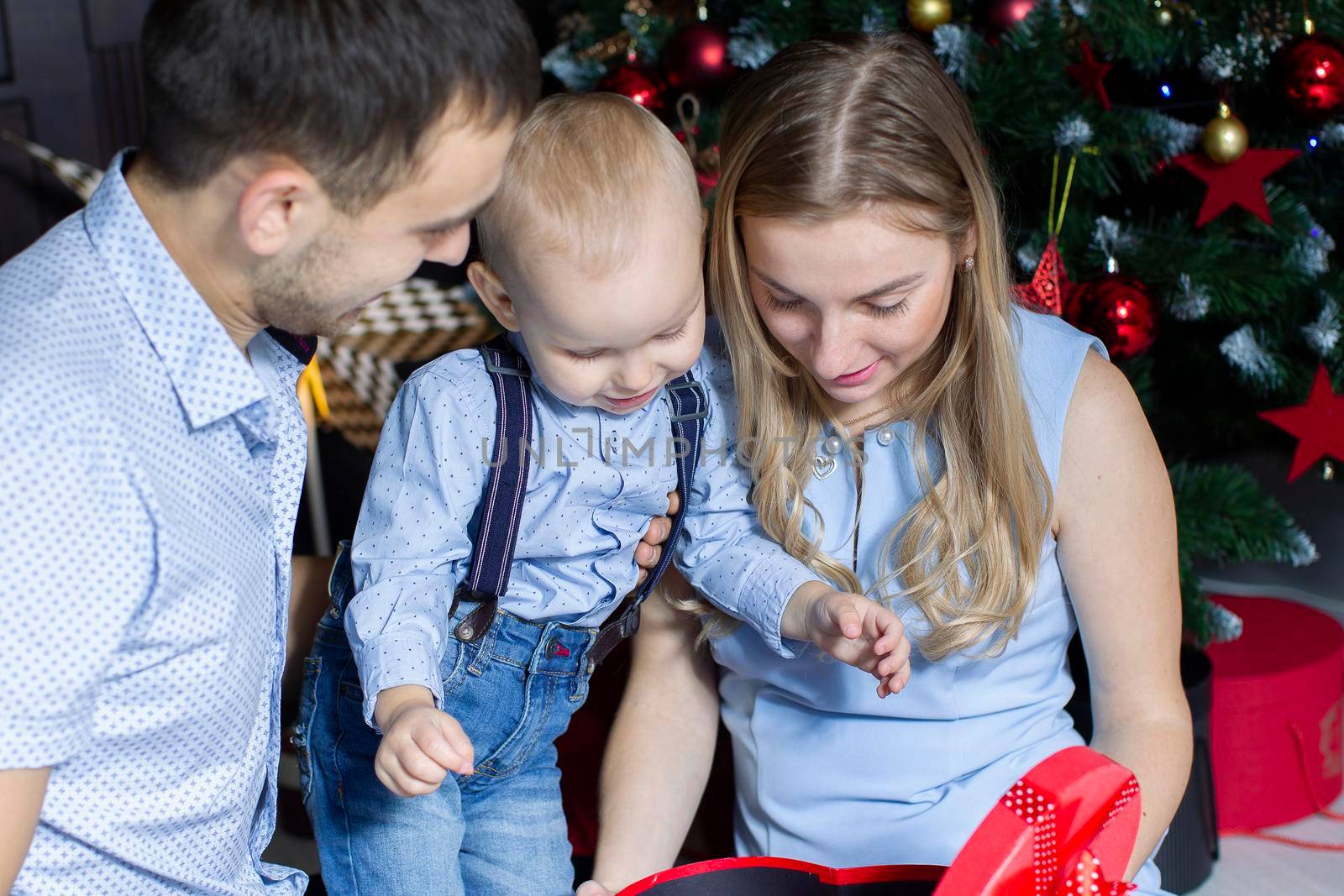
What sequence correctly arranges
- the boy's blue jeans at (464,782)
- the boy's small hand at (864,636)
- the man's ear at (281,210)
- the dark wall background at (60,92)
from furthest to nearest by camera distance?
the dark wall background at (60,92) < the boy's blue jeans at (464,782) < the boy's small hand at (864,636) < the man's ear at (281,210)

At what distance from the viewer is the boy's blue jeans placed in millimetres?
1204

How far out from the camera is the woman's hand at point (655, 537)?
4.26 ft

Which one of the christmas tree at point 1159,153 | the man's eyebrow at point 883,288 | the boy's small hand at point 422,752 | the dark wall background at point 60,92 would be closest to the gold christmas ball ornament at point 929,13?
the christmas tree at point 1159,153

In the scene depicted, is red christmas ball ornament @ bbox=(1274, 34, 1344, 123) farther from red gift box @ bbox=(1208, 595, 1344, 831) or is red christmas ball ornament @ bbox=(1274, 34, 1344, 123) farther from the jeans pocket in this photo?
the jeans pocket

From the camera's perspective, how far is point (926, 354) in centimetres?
130

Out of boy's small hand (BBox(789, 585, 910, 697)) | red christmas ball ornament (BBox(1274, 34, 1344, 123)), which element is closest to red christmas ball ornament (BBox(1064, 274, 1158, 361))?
red christmas ball ornament (BBox(1274, 34, 1344, 123))

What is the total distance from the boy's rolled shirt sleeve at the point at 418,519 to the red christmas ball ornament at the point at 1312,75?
1.10 meters

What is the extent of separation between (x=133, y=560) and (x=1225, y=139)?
139cm

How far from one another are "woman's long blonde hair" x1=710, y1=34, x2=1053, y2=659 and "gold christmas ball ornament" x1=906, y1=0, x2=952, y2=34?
441mm

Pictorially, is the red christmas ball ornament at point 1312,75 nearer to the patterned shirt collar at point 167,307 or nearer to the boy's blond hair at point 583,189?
the boy's blond hair at point 583,189

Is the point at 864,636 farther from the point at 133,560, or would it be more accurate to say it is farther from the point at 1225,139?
the point at 1225,139

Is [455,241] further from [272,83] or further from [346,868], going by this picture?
[346,868]

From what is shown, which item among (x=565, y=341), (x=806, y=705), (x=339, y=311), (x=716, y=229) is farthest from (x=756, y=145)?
(x=806, y=705)

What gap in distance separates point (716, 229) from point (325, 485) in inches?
81.6
